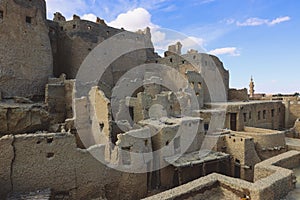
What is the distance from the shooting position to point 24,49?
1745 cm

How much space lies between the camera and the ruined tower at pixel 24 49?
16.3m

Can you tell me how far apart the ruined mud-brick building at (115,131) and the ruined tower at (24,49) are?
68 mm

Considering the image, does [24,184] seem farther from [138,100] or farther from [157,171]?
[138,100]

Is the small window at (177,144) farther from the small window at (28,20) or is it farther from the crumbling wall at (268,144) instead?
the small window at (28,20)

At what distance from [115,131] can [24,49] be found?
984cm

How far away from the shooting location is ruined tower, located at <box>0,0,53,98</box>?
53.6ft

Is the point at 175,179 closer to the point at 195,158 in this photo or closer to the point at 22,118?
the point at 195,158

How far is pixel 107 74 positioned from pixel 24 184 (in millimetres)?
16277

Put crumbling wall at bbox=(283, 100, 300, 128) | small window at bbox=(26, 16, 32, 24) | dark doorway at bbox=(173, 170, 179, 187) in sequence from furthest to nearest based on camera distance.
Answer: crumbling wall at bbox=(283, 100, 300, 128) < small window at bbox=(26, 16, 32, 24) < dark doorway at bbox=(173, 170, 179, 187)

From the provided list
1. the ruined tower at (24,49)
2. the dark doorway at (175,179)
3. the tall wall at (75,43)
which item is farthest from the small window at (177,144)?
the ruined tower at (24,49)

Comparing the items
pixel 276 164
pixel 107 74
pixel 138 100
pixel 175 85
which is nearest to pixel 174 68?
pixel 175 85

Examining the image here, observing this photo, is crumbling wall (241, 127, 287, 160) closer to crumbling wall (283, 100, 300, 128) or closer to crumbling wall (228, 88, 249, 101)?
crumbling wall (283, 100, 300, 128)

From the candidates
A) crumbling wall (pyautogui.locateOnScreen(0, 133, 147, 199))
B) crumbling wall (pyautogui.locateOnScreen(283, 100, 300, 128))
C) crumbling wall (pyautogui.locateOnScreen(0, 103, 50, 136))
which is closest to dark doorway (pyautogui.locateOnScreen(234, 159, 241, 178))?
crumbling wall (pyautogui.locateOnScreen(0, 133, 147, 199))

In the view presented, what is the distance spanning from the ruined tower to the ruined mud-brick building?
2.7 inches
